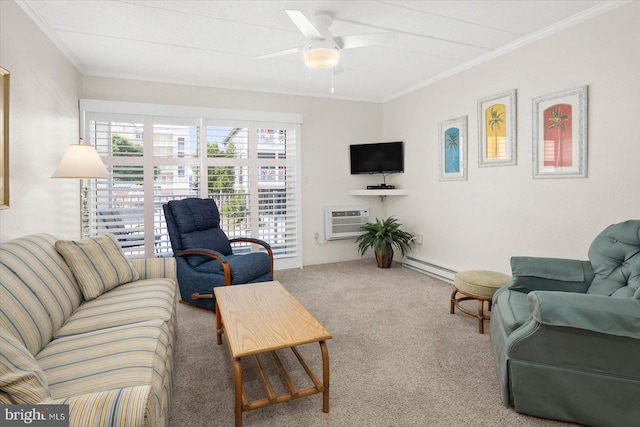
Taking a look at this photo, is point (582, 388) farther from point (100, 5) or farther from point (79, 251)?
point (100, 5)

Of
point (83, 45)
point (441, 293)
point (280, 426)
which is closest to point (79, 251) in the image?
point (280, 426)

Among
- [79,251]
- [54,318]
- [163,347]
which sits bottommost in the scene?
[163,347]

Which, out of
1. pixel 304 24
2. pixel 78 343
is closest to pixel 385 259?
pixel 304 24

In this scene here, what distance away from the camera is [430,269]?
4648 millimetres

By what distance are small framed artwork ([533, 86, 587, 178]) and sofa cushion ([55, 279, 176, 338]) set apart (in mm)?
3398

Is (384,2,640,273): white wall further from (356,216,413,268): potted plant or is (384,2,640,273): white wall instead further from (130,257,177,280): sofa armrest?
(130,257,177,280): sofa armrest

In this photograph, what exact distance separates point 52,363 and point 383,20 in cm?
321

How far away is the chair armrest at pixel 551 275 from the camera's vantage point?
2.32 m

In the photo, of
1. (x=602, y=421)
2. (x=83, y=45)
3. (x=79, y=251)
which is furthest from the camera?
(x=83, y=45)

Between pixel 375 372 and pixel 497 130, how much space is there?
9.31 feet

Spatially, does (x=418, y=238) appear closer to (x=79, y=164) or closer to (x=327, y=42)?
(x=327, y=42)

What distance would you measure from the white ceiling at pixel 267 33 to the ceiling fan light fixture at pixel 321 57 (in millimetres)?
371

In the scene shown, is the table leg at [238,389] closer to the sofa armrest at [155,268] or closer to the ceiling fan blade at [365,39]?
the sofa armrest at [155,268]

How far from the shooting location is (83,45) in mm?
3365
